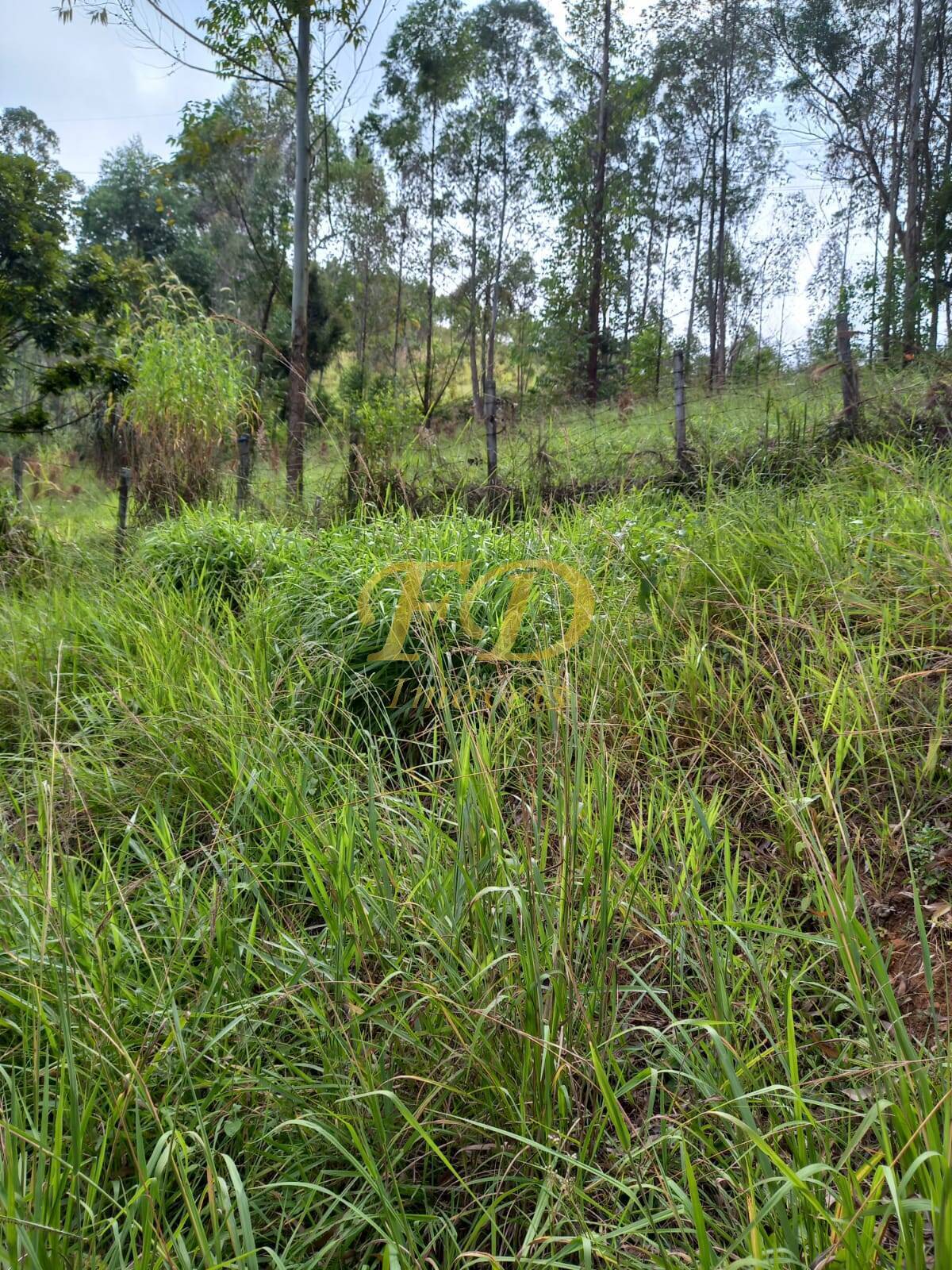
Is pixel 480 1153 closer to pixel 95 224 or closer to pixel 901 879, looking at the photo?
pixel 901 879

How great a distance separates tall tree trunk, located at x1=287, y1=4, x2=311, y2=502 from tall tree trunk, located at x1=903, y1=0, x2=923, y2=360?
8740 mm

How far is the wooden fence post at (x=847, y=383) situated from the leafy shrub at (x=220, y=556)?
11.4ft

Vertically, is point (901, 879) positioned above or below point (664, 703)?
below

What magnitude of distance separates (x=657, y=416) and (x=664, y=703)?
7009 mm

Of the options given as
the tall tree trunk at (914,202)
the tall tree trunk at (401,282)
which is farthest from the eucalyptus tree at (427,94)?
the tall tree trunk at (914,202)

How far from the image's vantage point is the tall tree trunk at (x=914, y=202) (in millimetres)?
11195

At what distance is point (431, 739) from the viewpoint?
2.66 meters

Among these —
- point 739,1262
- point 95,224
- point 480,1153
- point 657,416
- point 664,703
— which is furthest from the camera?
point 95,224

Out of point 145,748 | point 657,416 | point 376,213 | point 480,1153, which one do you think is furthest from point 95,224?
point 480,1153

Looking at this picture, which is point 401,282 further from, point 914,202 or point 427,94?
point 914,202

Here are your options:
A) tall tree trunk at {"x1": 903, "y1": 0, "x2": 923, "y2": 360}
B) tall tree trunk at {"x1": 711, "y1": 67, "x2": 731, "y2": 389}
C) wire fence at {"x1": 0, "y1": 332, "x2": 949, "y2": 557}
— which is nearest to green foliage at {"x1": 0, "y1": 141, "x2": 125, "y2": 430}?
wire fence at {"x1": 0, "y1": 332, "x2": 949, "y2": 557}

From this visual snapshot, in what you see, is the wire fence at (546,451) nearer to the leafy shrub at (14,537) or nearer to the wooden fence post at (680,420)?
the wooden fence post at (680,420)

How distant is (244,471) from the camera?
5.87 meters

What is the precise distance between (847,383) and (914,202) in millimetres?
11097
